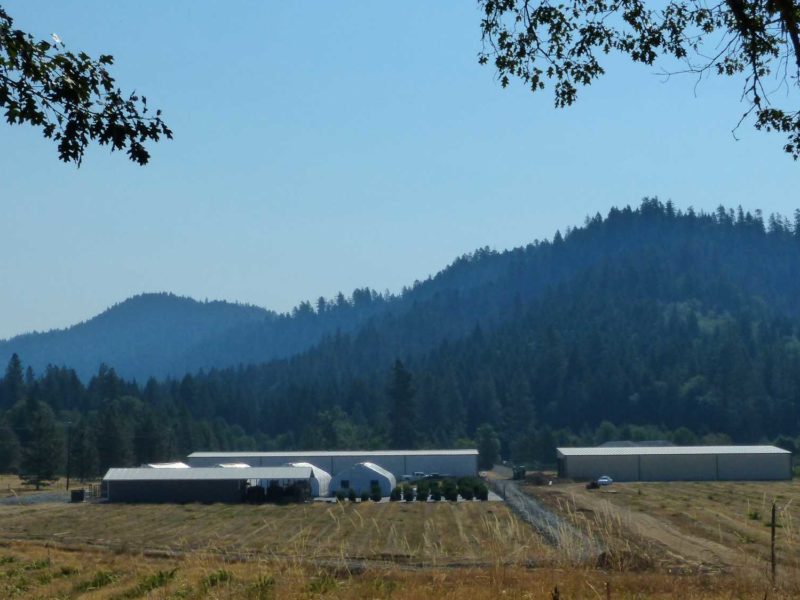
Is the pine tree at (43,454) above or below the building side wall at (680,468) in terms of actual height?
above

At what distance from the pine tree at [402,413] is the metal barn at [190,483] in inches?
2965

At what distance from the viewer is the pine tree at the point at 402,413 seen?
150 meters

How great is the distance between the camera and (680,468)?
88.1m

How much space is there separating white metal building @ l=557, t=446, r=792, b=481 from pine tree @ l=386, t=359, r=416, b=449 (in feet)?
200

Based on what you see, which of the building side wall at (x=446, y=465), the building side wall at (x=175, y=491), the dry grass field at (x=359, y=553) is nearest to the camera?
the dry grass field at (x=359, y=553)

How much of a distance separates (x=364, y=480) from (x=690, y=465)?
1143 inches

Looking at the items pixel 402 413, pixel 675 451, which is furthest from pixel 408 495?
pixel 402 413

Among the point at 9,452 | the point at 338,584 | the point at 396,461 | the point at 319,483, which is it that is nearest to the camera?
the point at 338,584

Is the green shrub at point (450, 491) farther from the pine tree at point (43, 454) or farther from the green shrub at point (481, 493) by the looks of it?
the pine tree at point (43, 454)

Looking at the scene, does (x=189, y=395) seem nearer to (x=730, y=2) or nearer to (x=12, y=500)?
(x=12, y=500)

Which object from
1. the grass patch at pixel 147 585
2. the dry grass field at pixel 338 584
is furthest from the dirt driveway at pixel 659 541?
the grass patch at pixel 147 585

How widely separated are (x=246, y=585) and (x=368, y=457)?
8221cm

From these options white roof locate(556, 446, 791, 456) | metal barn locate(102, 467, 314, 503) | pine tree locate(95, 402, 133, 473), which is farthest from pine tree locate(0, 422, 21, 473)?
white roof locate(556, 446, 791, 456)

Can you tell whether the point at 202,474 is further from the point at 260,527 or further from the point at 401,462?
the point at 260,527
